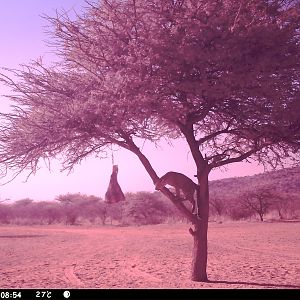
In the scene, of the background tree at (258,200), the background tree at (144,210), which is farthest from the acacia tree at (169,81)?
the background tree at (144,210)

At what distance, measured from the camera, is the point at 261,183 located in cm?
6375

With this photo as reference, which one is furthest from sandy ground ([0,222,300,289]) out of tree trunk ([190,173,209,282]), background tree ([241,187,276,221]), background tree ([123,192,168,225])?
background tree ([123,192,168,225])

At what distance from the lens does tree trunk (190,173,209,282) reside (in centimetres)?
1238

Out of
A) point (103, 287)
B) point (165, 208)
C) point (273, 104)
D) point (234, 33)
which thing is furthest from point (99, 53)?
point (165, 208)

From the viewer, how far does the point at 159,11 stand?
36.8 feet

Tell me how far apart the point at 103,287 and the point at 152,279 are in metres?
1.60

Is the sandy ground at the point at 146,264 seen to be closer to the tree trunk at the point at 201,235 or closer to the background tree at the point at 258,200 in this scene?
the tree trunk at the point at 201,235

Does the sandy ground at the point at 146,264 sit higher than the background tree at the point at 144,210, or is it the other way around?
the background tree at the point at 144,210

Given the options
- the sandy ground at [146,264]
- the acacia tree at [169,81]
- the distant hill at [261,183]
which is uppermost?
the distant hill at [261,183]

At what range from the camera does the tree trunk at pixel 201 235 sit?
12.4 m

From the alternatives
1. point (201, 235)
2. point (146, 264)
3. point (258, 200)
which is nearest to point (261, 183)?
point (258, 200)

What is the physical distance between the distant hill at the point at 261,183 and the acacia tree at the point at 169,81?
150ft

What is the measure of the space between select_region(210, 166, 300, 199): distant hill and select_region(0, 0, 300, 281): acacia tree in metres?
45.7

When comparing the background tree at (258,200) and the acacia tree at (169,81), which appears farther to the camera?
the background tree at (258,200)
